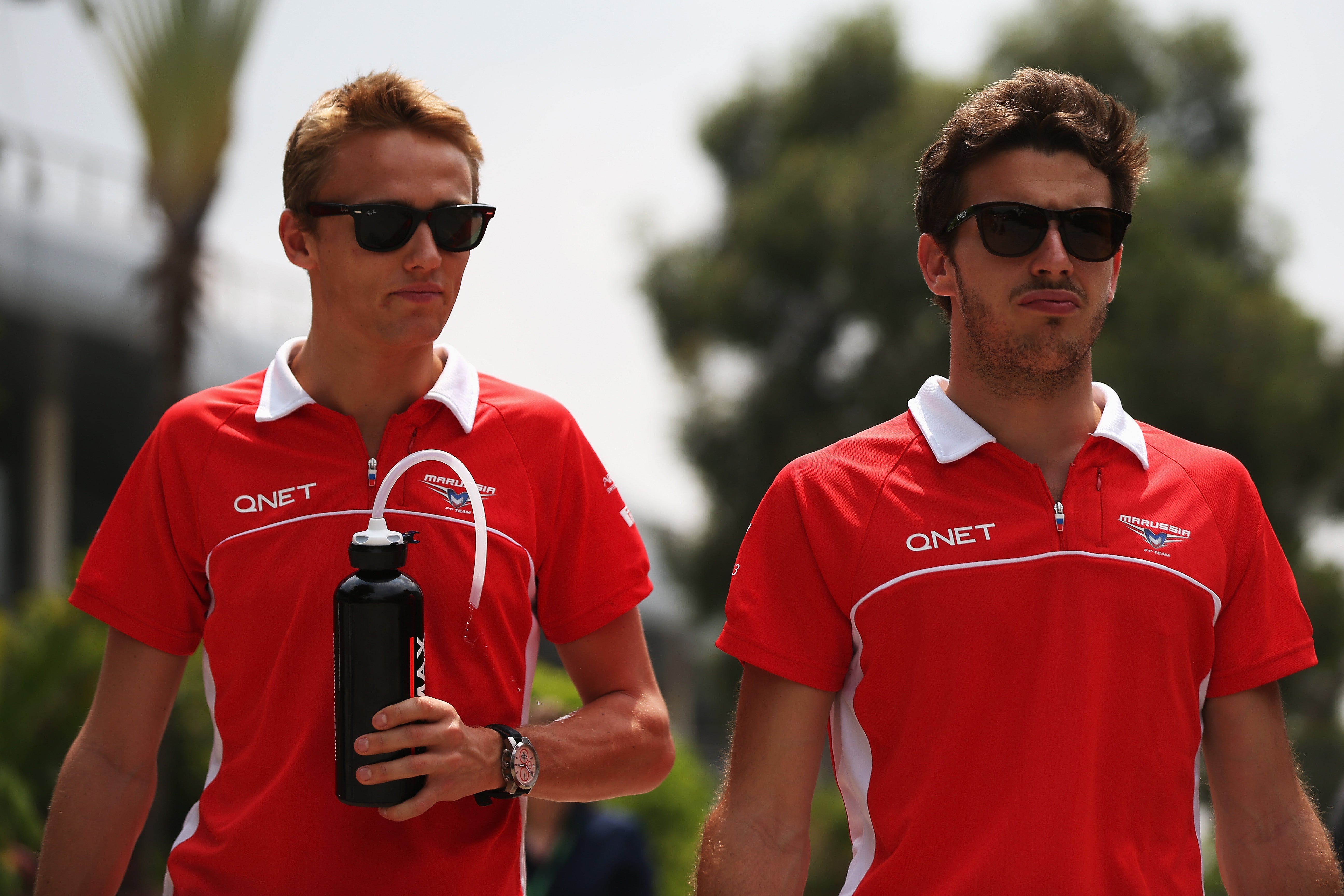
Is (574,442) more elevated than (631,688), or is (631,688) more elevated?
(574,442)

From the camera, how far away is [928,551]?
2854 mm

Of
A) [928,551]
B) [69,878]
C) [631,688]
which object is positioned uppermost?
[928,551]

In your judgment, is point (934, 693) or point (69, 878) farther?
point (69, 878)

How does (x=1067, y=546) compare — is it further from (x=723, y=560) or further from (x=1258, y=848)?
(x=723, y=560)

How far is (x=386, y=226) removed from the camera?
3.05 meters

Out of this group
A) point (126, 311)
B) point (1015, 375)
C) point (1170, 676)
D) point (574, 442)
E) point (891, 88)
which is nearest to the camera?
point (1170, 676)

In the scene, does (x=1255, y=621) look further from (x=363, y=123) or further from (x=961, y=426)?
(x=363, y=123)

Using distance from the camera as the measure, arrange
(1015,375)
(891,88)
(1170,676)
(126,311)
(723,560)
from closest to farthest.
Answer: (1170,676)
(1015,375)
(126,311)
(723,560)
(891,88)

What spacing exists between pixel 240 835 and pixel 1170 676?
1989 millimetres

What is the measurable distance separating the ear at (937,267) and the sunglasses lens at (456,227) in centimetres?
103

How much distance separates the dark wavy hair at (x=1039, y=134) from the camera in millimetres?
3018

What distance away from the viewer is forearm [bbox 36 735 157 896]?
10.1ft

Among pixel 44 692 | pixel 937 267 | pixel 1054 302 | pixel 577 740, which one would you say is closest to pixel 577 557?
pixel 577 740

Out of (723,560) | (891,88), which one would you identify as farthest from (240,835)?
(891,88)
